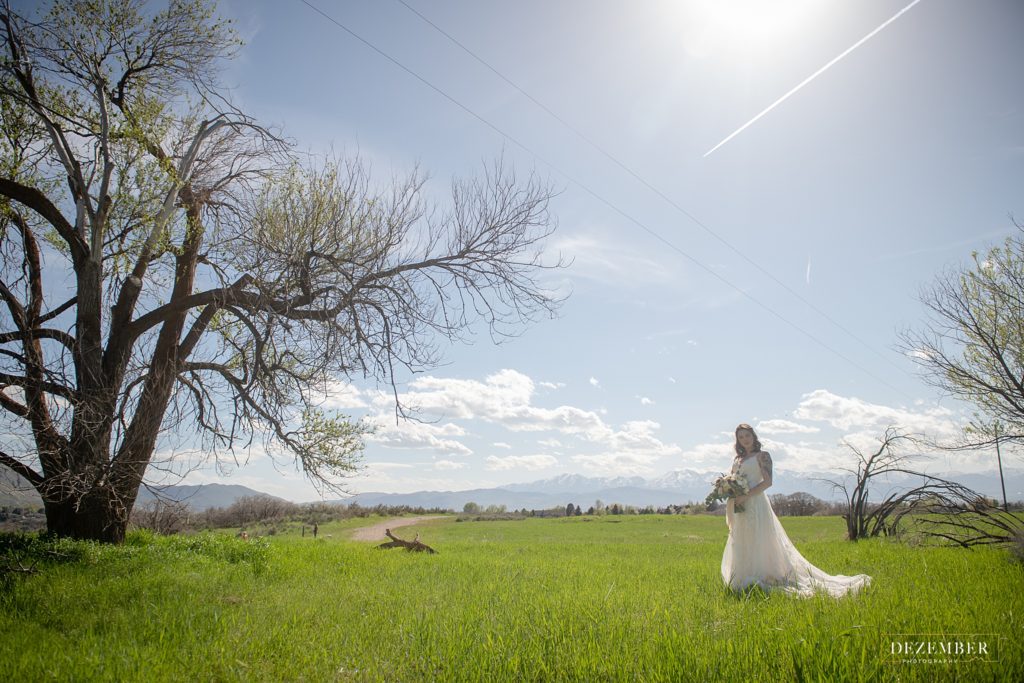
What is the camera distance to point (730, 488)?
889 cm

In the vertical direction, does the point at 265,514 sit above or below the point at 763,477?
below

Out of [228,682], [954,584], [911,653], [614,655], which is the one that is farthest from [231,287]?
[954,584]

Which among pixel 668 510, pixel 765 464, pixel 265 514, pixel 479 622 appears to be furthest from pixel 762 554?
pixel 668 510

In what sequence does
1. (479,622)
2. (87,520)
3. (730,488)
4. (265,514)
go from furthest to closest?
1. (265,514)
2. (87,520)
3. (730,488)
4. (479,622)

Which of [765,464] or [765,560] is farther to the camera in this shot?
[765,464]

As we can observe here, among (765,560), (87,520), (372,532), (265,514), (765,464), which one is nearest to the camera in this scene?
(765,560)

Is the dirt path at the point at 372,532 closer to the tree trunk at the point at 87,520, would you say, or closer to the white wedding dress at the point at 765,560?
the tree trunk at the point at 87,520

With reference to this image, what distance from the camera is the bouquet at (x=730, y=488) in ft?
29.1

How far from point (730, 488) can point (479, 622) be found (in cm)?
487

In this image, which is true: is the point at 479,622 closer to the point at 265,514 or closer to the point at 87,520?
the point at 87,520

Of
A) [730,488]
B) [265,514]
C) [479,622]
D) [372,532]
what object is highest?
[730,488]

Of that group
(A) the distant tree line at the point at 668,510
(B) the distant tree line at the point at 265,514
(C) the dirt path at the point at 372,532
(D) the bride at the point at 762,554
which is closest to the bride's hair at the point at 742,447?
(D) the bride at the point at 762,554

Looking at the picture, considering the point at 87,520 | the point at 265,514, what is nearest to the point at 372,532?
the point at 265,514

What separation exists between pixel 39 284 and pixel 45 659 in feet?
35.3
